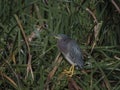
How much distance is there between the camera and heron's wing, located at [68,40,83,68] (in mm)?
3697

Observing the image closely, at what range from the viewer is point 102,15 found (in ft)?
13.5

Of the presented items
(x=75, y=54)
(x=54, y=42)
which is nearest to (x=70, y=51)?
(x=75, y=54)

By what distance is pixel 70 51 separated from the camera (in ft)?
12.3

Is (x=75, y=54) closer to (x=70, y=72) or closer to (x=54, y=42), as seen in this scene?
(x=70, y=72)

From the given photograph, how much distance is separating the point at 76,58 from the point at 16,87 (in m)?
0.42

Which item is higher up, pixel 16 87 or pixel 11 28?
pixel 11 28

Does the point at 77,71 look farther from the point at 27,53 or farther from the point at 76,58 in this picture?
the point at 27,53

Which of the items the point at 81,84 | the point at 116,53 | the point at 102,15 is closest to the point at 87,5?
the point at 102,15

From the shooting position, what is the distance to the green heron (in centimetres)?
370

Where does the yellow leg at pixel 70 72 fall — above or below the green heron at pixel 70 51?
below

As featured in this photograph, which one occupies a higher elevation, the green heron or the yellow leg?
the green heron

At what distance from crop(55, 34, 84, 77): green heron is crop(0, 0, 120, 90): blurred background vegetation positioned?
67mm

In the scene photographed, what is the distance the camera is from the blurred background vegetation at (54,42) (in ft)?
12.2

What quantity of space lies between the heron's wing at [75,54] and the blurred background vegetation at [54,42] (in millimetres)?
82
